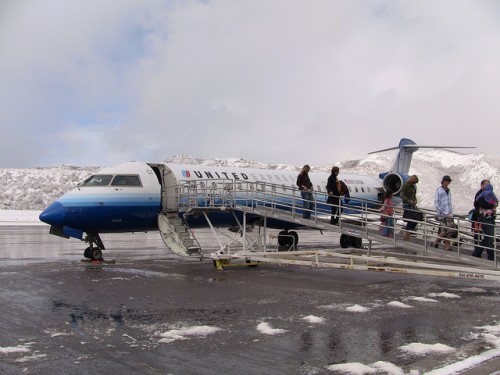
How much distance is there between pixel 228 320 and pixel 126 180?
1001 cm

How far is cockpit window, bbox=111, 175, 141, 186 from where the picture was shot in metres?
18.5

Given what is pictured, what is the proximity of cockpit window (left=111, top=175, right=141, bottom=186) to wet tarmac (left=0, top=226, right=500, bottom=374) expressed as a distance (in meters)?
3.21

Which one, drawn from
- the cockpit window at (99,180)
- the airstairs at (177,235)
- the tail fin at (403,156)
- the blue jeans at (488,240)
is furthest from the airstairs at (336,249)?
the tail fin at (403,156)

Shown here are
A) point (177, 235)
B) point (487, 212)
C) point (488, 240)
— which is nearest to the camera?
point (487, 212)

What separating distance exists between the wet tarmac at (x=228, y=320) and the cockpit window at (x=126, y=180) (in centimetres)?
321

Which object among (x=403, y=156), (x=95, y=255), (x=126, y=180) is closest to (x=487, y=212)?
(x=126, y=180)

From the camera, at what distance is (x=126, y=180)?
18562 mm

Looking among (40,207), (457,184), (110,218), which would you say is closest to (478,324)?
(110,218)

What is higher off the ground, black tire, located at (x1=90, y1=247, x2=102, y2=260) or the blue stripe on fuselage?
the blue stripe on fuselage

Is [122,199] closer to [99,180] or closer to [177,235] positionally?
[99,180]

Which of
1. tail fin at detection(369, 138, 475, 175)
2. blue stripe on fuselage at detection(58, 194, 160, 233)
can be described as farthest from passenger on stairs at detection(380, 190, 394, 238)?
tail fin at detection(369, 138, 475, 175)

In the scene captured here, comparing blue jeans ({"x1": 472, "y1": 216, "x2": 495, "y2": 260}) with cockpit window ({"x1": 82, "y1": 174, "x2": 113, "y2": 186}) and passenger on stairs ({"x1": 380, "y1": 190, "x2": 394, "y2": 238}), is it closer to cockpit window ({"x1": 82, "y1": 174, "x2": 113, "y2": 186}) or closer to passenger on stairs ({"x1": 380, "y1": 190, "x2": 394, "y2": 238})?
passenger on stairs ({"x1": 380, "y1": 190, "x2": 394, "y2": 238})

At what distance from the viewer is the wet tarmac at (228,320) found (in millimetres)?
7090

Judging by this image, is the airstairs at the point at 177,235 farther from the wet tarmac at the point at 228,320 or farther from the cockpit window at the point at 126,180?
the cockpit window at the point at 126,180
